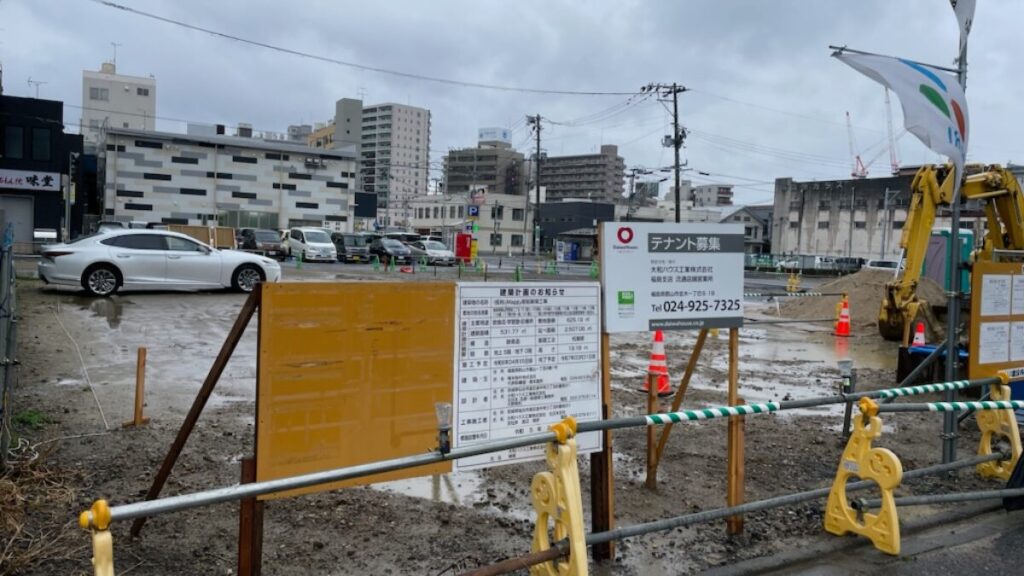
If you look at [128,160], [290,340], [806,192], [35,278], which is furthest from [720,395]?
[806,192]

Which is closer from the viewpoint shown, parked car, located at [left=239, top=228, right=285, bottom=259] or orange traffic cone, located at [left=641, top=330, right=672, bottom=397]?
orange traffic cone, located at [left=641, top=330, right=672, bottom=397]

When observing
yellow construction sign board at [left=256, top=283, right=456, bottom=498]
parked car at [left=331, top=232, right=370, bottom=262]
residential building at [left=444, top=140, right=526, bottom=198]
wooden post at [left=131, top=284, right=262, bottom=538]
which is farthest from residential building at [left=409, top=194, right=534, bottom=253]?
wooden post at [left=131, top=284, right=262, bottom=538]

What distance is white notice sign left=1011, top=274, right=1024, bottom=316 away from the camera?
6.77 m

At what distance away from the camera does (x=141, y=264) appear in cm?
1627

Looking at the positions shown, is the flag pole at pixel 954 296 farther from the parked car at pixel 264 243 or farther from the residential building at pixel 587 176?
the residential building at pixel 587 176

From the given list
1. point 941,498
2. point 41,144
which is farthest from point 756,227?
point 941,498

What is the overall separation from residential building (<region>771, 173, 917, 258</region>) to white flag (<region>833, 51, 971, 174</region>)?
63.1 meters

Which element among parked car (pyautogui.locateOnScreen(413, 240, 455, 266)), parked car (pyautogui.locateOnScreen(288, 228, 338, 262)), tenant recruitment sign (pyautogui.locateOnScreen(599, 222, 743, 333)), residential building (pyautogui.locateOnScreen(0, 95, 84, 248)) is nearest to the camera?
tenant recruitment sign (pyautogui.locateOnScreen(599, 222, 743, 333))

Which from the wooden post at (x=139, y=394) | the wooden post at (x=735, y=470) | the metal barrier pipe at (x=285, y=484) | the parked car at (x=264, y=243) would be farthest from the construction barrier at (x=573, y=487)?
the parked car at (x=264, y=243)

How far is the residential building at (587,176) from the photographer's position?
103 metres

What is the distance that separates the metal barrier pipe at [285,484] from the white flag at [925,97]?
14.3 feet

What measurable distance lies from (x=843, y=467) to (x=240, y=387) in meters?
6.45

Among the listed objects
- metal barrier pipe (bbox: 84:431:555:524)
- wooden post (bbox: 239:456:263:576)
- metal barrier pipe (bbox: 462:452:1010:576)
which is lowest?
metal barrier pipe (bbox: 462:452:1010:576)

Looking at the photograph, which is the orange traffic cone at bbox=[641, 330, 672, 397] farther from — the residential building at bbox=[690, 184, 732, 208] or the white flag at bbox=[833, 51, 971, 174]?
the residential building at bbox=[690, 184, 732, 208]
